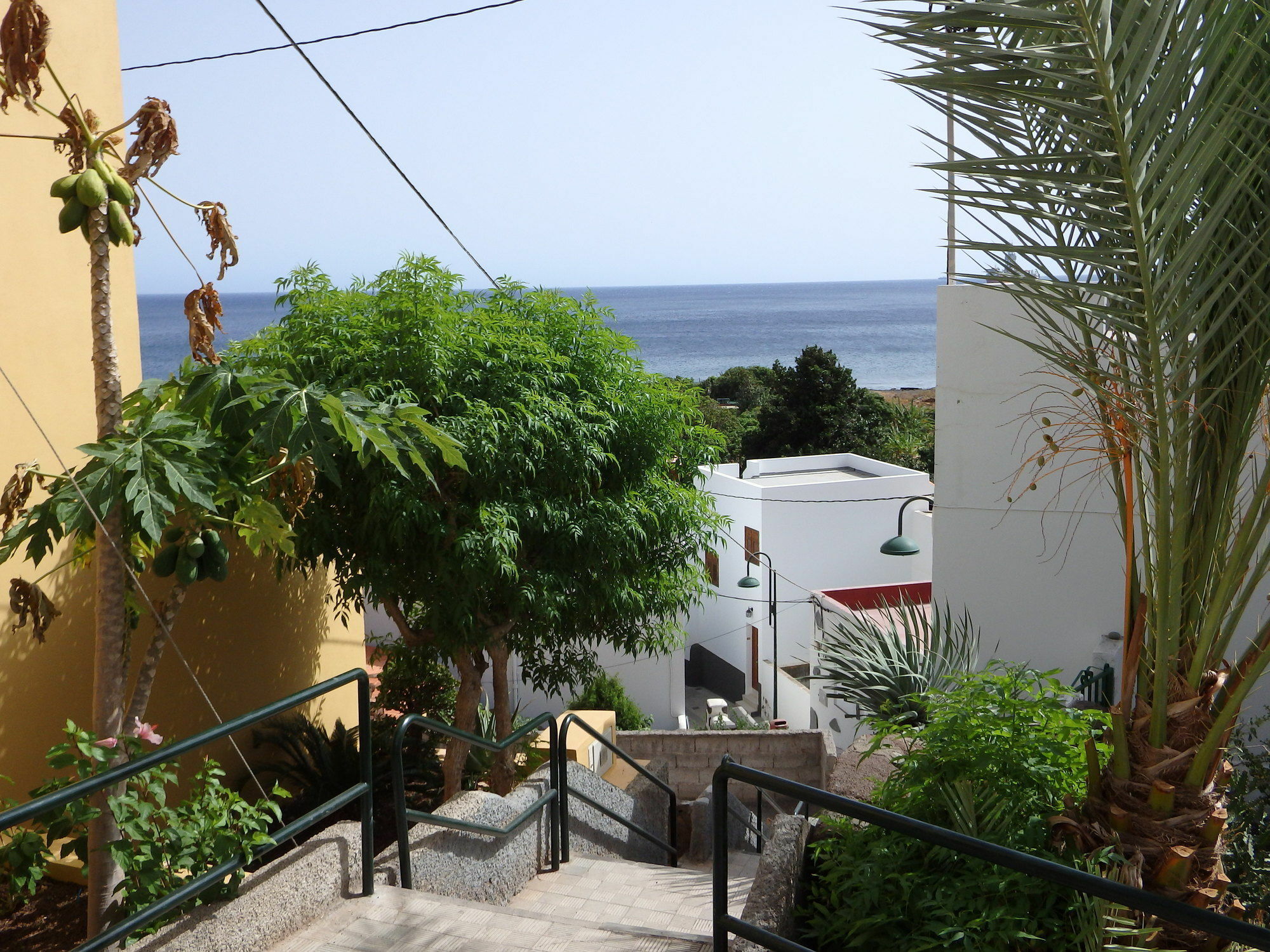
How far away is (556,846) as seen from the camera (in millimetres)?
4980

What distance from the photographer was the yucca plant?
2387mm

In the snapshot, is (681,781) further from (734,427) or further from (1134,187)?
→ (734,427)

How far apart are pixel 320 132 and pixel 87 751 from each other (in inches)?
1521

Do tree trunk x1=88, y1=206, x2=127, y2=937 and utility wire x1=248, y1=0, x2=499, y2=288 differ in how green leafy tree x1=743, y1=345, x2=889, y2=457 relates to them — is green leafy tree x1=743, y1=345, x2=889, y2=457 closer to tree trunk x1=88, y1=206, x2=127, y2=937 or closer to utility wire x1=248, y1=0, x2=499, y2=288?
utility wire x1=248, y1=0, x2=499, y2=288

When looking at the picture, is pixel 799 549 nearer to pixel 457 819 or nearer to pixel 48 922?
pixel 48 922

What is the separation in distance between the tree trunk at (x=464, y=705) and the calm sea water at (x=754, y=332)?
256 feet

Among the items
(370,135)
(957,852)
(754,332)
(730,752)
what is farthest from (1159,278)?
(754,332)

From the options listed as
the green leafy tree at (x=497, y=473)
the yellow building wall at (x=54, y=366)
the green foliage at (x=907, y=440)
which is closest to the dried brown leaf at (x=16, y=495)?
the yellow building wall at (x=54, y=366)

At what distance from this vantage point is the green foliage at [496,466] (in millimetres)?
6348

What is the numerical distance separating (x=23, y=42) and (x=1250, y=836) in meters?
5.75

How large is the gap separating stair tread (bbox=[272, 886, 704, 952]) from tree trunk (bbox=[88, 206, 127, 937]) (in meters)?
0.97

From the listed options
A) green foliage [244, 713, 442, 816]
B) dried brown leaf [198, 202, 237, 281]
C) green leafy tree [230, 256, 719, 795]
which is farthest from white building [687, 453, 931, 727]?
dried brown leaf [198, 202, 237, 281]

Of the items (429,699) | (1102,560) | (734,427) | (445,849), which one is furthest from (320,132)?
(445,849)

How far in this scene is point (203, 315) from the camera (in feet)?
12.8
